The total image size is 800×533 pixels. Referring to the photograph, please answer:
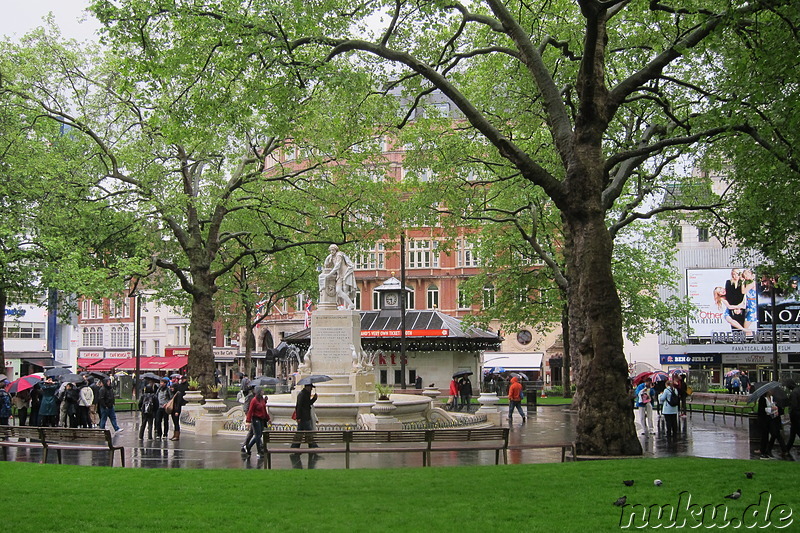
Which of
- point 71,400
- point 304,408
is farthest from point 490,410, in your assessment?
point 71,400

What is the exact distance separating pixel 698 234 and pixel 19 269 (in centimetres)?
4957

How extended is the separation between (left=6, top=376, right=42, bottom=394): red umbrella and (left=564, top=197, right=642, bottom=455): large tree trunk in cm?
1479

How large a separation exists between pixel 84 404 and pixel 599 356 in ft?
46.0

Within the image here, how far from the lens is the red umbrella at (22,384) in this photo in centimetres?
2133

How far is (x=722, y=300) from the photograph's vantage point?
56312 mm

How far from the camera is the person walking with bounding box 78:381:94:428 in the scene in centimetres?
2164

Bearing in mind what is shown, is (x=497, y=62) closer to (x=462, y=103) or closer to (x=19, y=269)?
(x=462, y=103)

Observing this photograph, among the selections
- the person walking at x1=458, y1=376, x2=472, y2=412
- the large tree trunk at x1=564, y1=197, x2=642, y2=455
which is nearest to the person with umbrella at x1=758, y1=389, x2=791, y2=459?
the large tree trunk at x1=564, y1=197, x2=642, y2=455

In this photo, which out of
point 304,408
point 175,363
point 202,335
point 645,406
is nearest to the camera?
point 304,408

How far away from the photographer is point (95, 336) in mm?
83938

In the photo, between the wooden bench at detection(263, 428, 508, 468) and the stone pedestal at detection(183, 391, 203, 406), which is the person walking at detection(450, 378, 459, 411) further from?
the wooden bench at detection(263, 428, 508, 468)

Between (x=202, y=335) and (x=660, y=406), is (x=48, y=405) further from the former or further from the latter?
(x=660, y=406)

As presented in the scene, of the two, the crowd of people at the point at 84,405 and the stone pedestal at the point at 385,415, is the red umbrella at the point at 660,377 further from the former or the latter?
the crowd of people at the point at 84,405

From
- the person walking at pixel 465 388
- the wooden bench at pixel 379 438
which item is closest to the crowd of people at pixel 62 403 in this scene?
the wooden bench at pixel 379 438
